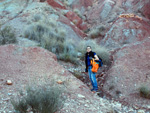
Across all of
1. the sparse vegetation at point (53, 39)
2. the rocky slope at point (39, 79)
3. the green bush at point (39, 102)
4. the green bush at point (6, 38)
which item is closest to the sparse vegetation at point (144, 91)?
the rocky slope at point (39, 79)

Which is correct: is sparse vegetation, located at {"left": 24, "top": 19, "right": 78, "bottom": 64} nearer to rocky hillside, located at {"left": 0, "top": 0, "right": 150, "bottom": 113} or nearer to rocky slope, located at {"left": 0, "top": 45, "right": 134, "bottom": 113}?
rocky hillside, located at {"left": 0, "top": 0, "right": 150, "bottom": 113}

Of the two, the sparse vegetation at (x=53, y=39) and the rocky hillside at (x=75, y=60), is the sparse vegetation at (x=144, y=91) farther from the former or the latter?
the sparse vegetation at (x=53, y=39)

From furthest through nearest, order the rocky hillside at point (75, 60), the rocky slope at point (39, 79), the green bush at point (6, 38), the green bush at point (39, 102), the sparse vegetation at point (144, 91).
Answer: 1. the green bush at point (6, 38)
2. the sparse vegetation at point (144, 91)
3. the rocky hillside at point (75, 60)
4. the rocky slope at point (39, 79)
5. the green bush at point (39, 102)

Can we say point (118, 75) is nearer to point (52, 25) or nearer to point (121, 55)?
point (121, 55)

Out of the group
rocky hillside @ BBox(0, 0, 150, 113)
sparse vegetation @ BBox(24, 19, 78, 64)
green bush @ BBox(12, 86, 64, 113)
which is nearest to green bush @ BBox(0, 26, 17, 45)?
rocky hillside @ BBox(0, 0, 150, 113)

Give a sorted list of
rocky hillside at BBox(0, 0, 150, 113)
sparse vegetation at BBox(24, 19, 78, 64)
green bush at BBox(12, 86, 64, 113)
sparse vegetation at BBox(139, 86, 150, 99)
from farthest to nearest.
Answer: sparse vegetation at BBox(24, 19, 78, 64), sparse vegetation at BBox(139, 86, 150, 99), rocky hillside at BBox(0, 0, 150, 113), green bush at BBox(12, 86, 64, 113)

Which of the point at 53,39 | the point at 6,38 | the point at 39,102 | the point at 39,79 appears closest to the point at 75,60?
the point at 53,39

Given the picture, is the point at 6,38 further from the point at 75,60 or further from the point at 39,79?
the point at 39,79

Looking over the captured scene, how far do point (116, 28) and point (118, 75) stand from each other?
7.38 m

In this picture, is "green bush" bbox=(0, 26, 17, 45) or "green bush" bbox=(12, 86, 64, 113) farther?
"green bush" bbox=(0, 26, 17, 45)

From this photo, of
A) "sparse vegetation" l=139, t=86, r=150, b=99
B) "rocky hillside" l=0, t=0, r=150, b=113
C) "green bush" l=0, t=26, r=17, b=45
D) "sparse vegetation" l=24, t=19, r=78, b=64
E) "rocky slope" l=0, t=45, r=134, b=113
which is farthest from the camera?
"sparse vegetation" l=24, t=19, r=78, b=64

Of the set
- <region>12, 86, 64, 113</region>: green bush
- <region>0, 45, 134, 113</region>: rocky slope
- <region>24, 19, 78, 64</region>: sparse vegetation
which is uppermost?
<region>12, 86, 64, 113</region>: green bush

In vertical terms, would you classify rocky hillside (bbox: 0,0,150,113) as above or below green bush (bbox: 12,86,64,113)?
below

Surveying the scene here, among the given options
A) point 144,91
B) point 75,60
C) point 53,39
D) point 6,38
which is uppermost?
point 144,91
